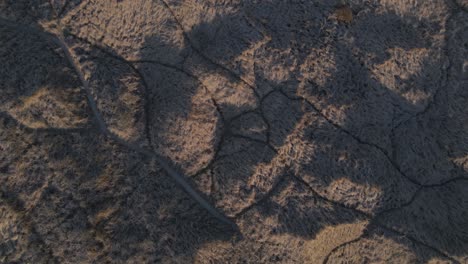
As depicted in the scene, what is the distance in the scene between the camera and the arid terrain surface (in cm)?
160

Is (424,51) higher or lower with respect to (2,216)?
higher

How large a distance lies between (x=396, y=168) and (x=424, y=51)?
1.43 feet

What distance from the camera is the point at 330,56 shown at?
163 centimetres

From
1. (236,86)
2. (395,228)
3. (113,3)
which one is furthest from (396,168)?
(113,3)

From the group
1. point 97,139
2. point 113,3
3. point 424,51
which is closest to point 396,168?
point 424,51

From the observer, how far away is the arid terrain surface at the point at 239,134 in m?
1.60

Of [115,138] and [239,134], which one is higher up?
[239,134]

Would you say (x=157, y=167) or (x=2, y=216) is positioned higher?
(x=157, y=167)

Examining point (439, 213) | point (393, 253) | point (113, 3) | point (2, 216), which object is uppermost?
point (113, 3)

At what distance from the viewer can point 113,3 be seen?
1666 millimetres

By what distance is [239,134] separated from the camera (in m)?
1.63

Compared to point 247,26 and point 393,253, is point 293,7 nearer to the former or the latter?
point 247,26

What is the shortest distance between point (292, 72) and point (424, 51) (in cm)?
48

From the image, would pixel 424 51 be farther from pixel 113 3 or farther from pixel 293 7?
pixel 113 3
